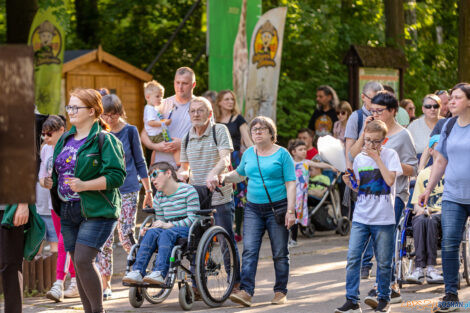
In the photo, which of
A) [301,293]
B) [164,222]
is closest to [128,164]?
[164,222]

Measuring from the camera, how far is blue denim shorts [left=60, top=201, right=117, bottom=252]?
6457 millimetres

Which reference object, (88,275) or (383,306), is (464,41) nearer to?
(383,306)

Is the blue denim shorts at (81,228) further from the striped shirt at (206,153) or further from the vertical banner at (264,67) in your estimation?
the vertical banner at (264,67)

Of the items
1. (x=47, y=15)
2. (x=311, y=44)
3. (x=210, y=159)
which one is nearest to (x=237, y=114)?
(x=210, y=159)

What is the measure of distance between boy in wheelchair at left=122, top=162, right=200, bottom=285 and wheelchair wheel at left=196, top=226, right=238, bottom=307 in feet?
0.75

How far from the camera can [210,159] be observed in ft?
28.2

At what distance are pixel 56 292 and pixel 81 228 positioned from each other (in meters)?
2.23

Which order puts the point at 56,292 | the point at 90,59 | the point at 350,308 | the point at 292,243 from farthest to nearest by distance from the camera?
the point at 90,59, the point at 292,243, the point at 56,292, the point at 350,308

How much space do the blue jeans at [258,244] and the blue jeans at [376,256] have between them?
34.4 inches

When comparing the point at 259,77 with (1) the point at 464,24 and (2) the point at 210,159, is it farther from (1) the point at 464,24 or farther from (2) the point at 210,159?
(2) the point at 210,159

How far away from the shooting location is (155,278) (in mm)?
7691

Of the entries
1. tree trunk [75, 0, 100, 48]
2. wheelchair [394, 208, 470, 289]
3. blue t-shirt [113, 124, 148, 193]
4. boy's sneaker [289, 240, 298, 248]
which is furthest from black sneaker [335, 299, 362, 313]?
tree trunk [75, 0, 100, 48]

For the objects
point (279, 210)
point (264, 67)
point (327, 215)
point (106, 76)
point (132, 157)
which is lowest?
point (327, 215)

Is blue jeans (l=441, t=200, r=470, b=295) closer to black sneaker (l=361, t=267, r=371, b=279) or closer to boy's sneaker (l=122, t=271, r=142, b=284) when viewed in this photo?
black sneaker (l=361, t=267, r=371, b=279)
